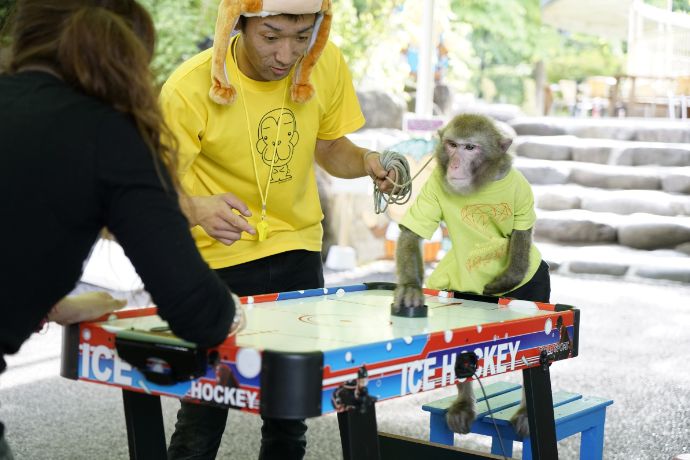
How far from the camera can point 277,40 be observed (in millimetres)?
2629

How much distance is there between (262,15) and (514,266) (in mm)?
1175

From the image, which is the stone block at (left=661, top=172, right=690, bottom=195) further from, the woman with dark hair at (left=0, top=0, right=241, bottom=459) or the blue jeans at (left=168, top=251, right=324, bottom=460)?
the woman with dark hair at (left=0, top=0, right=241, bottom=459)

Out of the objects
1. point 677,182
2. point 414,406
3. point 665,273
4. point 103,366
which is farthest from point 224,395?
point 677,182

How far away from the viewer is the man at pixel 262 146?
2.65m

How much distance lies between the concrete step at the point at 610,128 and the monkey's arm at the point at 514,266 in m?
8.64

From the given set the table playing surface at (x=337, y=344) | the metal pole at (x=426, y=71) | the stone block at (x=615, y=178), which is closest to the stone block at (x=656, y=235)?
the stone block at (x=615, y=178)

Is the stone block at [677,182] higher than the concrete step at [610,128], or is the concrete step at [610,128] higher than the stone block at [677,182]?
the concrete step at [610,128]

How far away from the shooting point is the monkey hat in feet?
8.50

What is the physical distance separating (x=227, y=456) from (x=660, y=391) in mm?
2226

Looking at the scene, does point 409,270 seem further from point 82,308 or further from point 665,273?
point 665,273

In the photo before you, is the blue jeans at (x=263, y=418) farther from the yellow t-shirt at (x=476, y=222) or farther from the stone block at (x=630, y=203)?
the stone block at (x=630, y=203)

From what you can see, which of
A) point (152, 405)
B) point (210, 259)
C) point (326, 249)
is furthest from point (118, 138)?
point (326, 249)

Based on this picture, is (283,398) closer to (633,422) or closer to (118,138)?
(118,138)

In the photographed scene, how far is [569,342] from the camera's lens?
2564 mm
